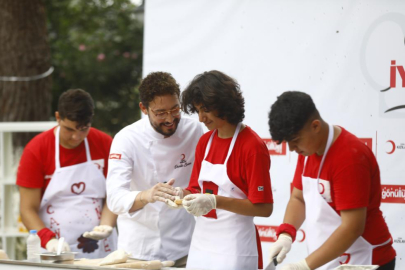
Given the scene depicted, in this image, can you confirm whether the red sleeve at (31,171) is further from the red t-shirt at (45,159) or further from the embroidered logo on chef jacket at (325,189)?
the embroidered logo on chef jacket at (325,189)

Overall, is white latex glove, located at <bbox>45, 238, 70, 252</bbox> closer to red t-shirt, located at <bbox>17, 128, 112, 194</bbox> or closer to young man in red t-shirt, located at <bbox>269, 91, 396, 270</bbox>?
red t-shirt, located at <bbox>17, 128, 112, 194</bbox>

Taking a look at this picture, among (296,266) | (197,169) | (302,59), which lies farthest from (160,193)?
(302,59)

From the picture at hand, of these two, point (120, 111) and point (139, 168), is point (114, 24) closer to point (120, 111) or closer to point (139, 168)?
point (120, 111)

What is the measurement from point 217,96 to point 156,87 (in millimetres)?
400

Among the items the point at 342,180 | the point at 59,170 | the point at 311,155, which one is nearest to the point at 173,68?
the point at 59,170

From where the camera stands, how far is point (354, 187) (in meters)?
2.08

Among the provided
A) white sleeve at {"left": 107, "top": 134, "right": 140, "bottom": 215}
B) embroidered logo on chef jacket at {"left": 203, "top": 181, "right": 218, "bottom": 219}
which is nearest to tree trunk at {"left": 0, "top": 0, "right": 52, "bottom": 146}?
white sleeve at {"left": 107, "top": 134, "right": 140, "bottom": 215}

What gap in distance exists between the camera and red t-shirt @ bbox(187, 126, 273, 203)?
2.27 metres

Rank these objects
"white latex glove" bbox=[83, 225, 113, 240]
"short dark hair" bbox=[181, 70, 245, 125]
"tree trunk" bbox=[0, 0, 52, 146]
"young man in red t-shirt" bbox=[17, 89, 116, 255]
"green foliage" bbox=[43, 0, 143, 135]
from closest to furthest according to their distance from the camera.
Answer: "short dark hair" bbox=[181, 70, 245, 125] → "white latex glove" bbox=[83, 225, 113, 240] → "young man in red t-shirt" bbox=[17, 89, 116, 255] → "tree trunk" bbox=[0, 0, 52, 146] → "green foliage" bbox=[43, 0, 143, 135]

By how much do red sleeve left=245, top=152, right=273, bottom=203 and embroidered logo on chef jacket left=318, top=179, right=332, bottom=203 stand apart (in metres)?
0.21

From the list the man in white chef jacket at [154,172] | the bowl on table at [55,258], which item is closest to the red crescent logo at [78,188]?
the man in white chef jacket at [154,172]

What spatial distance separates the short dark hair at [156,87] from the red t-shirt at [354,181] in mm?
742

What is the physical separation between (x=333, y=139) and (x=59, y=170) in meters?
1.70

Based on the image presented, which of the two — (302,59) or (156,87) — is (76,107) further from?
(302,59)
